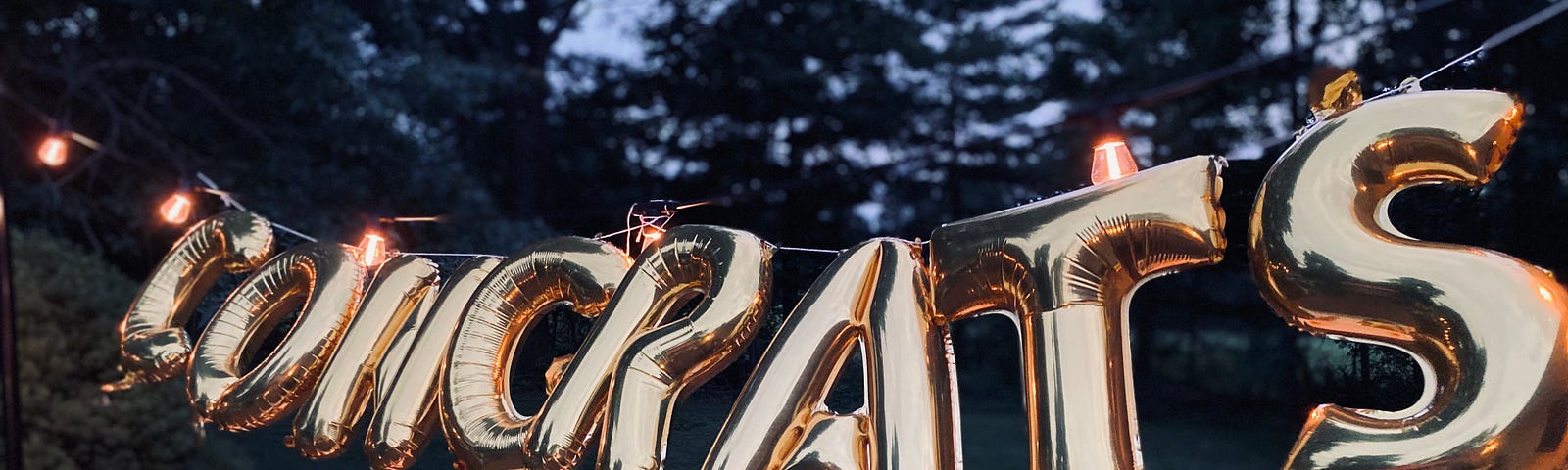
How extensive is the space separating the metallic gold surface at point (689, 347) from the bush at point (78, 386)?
3.45m

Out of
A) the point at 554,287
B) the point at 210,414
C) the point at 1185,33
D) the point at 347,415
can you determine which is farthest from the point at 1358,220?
the point at 1185,33

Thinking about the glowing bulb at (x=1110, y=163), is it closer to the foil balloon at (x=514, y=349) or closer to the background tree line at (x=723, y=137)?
the background tree line at (x=723, y=137)

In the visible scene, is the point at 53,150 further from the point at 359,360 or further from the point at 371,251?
the point at 359,360

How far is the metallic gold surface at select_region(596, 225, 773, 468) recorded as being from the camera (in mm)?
1517

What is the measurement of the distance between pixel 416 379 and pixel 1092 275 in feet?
3.67

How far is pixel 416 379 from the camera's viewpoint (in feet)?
5.82

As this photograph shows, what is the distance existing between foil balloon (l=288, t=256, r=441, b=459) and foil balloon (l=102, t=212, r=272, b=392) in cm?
50

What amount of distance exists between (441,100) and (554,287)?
4435mm

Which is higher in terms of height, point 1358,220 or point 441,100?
point 441,100

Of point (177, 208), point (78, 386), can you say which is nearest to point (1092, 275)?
point (177, 208)

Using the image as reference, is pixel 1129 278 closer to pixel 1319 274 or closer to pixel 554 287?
pixel 1319 274

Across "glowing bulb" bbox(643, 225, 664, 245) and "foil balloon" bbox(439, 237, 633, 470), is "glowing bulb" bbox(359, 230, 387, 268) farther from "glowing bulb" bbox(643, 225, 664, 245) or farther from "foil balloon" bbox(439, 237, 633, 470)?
"glowing bulb" bbox(643, 225, 664, 245)

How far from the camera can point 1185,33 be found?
29.3 ft

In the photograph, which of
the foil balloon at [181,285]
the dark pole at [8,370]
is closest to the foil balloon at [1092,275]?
the foil balloon at [181,285]
